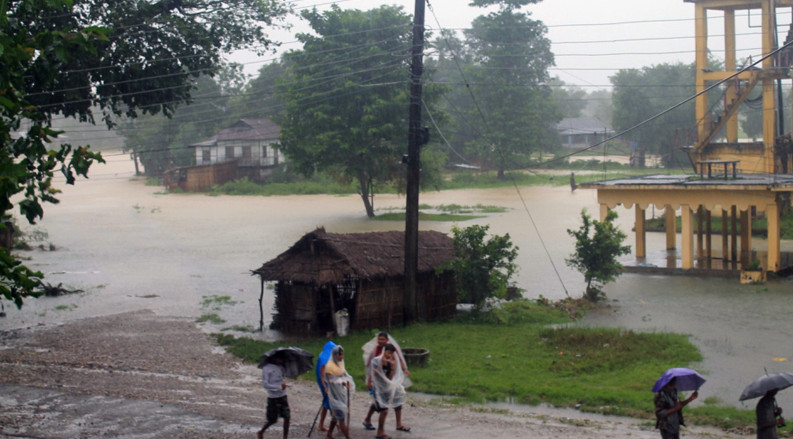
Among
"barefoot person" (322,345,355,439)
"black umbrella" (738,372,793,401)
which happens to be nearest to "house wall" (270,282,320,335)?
"barefoot person" (322,345,355,439)

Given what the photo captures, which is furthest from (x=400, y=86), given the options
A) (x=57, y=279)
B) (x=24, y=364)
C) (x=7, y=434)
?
(x=7, y=434)

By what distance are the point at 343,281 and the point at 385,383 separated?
296 inches

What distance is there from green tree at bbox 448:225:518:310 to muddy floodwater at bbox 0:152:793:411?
2551 millimetres

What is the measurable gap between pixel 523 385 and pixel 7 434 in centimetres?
760

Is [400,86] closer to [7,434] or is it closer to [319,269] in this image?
[319,269]

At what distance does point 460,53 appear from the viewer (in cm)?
9581

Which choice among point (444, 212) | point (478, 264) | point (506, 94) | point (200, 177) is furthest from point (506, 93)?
point (478, 264)

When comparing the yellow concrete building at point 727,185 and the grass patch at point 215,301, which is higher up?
the yellow concrete building at point 727,185

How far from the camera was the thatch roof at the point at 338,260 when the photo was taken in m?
17.2

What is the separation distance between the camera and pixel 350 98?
45625mm

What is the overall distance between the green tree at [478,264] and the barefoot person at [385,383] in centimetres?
892

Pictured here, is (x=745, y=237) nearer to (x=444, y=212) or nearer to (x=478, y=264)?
(x=478, y=264)

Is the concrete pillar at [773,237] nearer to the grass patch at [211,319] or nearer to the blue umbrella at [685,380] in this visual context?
the grass patch at [211,319]

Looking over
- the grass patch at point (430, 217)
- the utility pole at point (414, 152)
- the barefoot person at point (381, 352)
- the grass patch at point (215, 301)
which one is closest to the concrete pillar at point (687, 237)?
the utility pole at point (414, 152)
